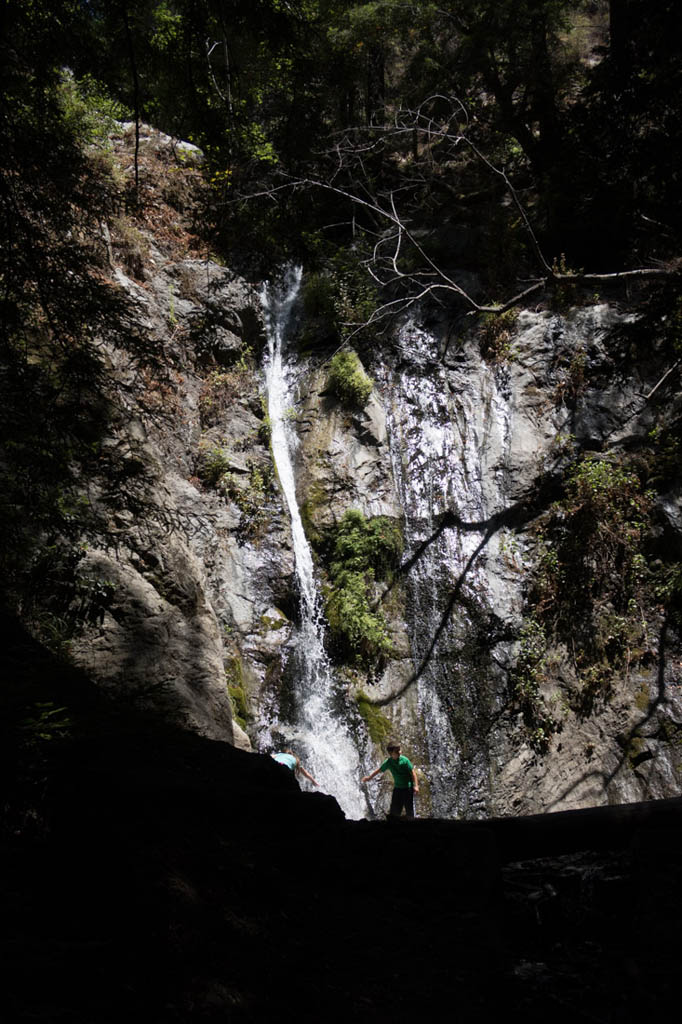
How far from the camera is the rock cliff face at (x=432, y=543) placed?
8133 mm

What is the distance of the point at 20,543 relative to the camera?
405 cm

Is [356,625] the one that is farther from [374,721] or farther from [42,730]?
[42,730]

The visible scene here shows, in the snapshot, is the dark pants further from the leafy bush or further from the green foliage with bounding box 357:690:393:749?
the leafy bush

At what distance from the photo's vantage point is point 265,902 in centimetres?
247

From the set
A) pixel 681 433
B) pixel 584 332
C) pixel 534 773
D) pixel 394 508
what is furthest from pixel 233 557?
pixel 584 332

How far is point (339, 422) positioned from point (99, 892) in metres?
10.2

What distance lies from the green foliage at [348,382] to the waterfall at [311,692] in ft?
3.51

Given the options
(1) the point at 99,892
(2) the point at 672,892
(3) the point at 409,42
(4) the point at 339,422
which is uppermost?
(3) the point at 409,42

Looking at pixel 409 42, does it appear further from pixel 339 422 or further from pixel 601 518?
pixel 601 518

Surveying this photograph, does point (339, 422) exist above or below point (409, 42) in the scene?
below

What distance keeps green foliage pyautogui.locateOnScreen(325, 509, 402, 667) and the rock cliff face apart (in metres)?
0.17

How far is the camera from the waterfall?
8.76m

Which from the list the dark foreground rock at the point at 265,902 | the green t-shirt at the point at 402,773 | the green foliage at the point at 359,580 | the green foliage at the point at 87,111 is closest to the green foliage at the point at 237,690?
the green foliage at the point at 359,580

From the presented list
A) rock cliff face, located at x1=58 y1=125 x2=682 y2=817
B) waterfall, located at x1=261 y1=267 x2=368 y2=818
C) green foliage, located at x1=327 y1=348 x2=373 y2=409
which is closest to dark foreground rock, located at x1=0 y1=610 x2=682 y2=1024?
rock cliff face, located at x1=58 y1=125 x2=682 y2=817
